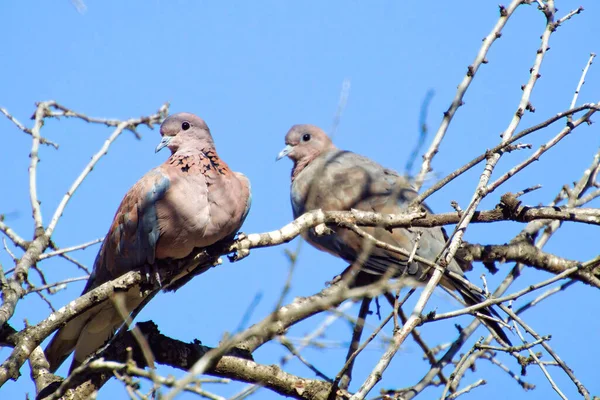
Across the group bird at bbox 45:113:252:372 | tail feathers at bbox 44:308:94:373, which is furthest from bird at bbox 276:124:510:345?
tail feathers at bbox 44:308:94:373

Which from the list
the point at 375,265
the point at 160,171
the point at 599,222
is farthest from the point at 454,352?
the point at 160,171

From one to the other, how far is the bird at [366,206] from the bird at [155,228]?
68cm

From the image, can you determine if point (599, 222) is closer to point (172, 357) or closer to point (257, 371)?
point (257, 371)

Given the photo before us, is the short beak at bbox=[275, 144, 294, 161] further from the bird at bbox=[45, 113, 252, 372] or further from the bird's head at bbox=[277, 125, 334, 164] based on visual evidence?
the bird at bbox=[45, 113, 252, 372]

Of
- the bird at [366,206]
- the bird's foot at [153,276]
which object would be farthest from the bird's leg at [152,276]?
the bird at [366,206]

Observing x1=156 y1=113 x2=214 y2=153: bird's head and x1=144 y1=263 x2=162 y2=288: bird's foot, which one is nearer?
x1=144 y1=263 x2=162 y2=288: bird's foot

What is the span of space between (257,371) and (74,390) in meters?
0.93

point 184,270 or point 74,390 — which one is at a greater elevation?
point 184,270

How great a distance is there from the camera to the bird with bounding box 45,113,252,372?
423 cm

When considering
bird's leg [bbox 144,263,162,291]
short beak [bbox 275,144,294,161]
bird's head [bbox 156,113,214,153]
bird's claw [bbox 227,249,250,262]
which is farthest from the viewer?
short beak [bbox 275,144,294,161]

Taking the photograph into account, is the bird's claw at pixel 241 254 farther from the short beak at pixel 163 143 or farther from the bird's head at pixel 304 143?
the bird's head at pixel 304 143

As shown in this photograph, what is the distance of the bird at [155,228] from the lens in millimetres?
4227

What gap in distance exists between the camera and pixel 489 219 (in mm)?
3738

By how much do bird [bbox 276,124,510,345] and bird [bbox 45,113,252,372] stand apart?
26.8 inches
